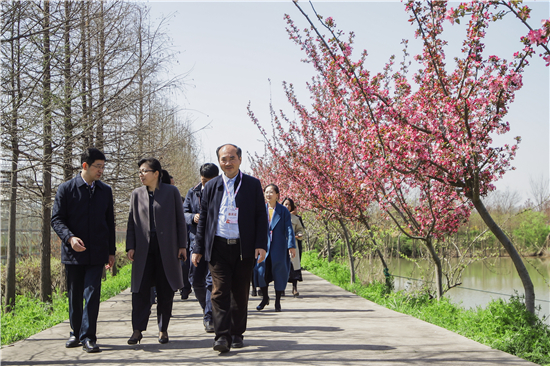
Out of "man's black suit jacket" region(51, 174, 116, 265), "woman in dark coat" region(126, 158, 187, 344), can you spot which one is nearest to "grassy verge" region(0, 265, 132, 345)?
"man's black suit jacket" region(51, 174, 116, 265)

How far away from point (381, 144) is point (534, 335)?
110 inches

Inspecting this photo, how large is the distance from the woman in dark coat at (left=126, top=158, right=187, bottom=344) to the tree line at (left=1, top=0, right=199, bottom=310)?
1.89m

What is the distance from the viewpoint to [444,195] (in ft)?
27.8

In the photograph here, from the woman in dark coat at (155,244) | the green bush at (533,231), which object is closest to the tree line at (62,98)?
the woman in dark coat at (155,244)

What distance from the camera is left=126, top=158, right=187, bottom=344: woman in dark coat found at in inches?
207

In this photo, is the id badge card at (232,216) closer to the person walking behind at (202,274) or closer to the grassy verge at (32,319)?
the person walking behind at (202,274)

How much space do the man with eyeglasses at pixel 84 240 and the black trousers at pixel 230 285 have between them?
3.50 feet

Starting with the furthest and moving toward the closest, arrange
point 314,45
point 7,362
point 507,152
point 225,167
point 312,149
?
1. point 312,149
2. point 314,45
3. point 507,152
4. point 225,167
5. point 7,362

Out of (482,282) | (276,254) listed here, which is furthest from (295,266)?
(482,282)

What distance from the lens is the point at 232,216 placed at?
5051 mm

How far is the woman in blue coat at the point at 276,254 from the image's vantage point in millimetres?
7816

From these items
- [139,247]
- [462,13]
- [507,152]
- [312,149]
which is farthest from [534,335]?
[312,149]

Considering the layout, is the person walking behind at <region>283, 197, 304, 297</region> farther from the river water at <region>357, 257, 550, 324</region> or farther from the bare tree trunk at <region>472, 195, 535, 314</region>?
the bare tree trunk at <region>472, 195, 535, 314</region>

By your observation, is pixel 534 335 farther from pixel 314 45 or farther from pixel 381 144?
pixel 314 45
